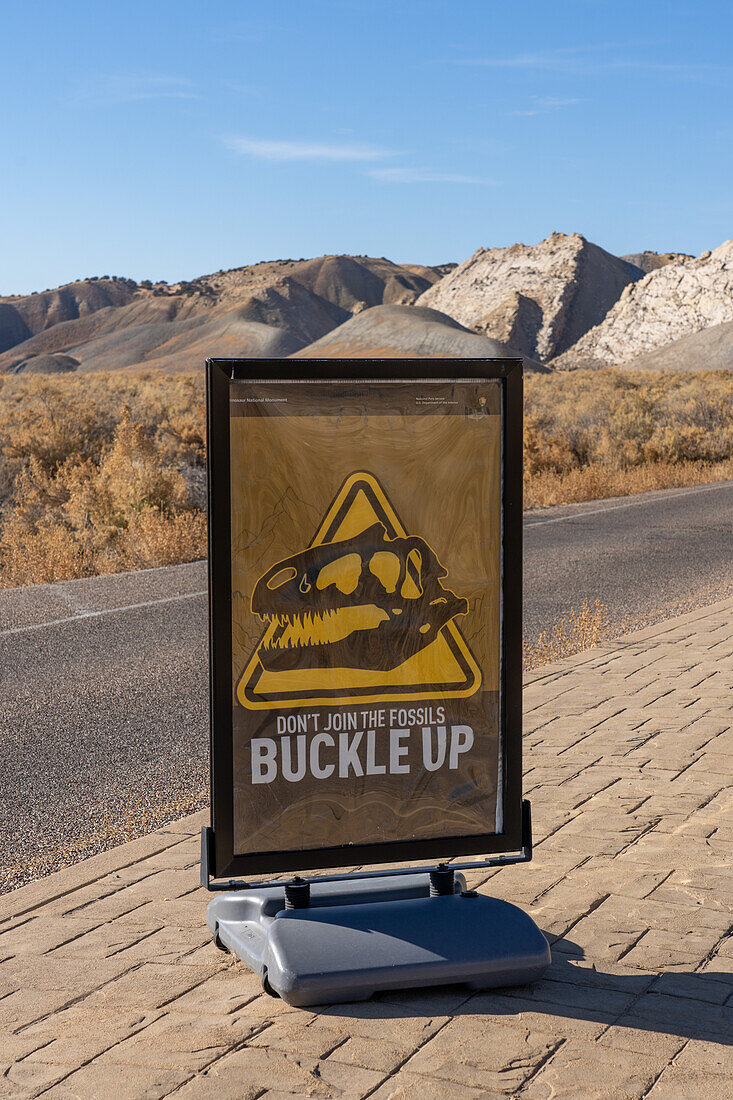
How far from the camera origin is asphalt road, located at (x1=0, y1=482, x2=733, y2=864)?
526cm

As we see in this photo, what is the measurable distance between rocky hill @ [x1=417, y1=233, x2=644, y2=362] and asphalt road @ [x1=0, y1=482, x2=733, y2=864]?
106629 millimetres

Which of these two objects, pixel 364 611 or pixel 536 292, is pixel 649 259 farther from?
pixel 364 611

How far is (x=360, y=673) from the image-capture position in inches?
124

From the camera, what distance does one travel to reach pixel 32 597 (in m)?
10.7

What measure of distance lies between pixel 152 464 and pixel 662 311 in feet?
324

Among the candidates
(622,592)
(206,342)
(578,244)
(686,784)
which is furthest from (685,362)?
(686,784)

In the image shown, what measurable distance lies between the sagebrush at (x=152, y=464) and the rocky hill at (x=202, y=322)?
281ft

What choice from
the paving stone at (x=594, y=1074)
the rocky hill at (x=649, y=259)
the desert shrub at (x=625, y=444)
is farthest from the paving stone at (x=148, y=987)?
the rocky hill at (x=649, y=259)

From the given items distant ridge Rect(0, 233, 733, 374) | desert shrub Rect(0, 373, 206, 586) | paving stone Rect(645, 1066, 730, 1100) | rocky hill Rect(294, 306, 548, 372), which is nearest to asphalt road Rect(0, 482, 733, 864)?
desert shrub Rect(0, 373, 206, 586)

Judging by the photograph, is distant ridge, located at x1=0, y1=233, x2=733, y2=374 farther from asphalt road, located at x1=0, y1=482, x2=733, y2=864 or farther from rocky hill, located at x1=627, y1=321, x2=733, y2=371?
asphalt road, located at x1=0, y1=482, x2=733, y2=864

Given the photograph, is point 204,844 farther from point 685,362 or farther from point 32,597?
point 685,362

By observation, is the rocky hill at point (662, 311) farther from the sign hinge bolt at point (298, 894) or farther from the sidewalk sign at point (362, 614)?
the sign hinge bolt at point (298, 894)

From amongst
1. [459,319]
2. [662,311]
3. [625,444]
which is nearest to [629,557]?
[625,444]

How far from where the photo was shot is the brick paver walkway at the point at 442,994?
2.56 m
